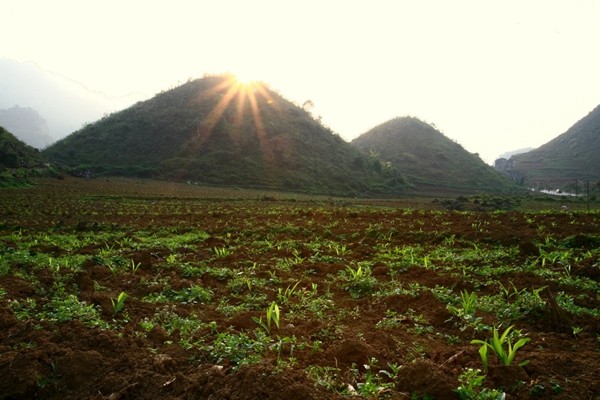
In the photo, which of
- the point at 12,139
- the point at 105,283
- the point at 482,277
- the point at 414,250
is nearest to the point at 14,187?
the point at 12,139

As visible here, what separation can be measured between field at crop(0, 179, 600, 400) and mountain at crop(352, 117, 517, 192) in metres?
53.4

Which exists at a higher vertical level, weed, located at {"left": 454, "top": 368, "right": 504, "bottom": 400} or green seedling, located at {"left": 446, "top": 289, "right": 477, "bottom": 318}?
green seedling, located at {"left": 446, "top": 289, "right": 477, "bottom": 318}

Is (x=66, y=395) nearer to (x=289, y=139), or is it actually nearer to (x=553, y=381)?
(x=553, y=381)

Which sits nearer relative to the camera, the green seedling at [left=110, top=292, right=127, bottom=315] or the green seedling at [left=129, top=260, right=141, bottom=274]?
the green seedling at [left=110, top=292, right=127, bottom=315]

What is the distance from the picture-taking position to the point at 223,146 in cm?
Answer: 5444

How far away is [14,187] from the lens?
88.7 feet

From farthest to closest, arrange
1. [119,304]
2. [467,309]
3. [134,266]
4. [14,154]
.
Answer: [14,154] → [134,266] → [119,304] → [467,309]

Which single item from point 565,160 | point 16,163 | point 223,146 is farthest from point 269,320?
point 565,160

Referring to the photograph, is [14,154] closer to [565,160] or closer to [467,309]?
[467,309]

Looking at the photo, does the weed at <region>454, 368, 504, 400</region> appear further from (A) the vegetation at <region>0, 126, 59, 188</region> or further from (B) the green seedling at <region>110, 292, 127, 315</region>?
(A) the vegetation at <region>0, 126, 59, 188</region>

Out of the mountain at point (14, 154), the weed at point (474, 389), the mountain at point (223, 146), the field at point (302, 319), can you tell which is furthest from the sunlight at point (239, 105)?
the weed at point (474, 389)

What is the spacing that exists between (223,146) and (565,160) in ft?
293

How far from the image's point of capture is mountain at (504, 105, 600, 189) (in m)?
86.1

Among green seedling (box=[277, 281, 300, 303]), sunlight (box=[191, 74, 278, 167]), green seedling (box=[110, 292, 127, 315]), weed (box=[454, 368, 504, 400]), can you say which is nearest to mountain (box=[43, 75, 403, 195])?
sunlight (box=[191, 74, 278, 167])
